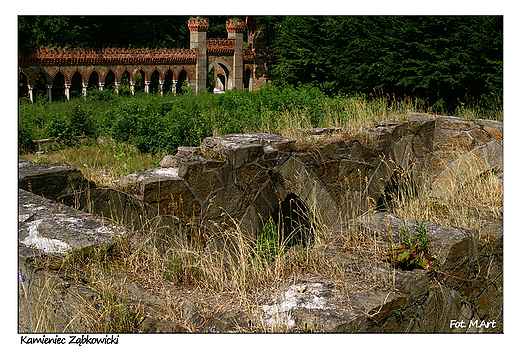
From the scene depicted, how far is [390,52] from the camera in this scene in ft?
46.2

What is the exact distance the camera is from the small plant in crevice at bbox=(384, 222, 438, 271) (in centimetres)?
362

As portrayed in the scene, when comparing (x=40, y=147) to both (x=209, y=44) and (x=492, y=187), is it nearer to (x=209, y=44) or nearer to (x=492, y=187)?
(x=492, y=187)

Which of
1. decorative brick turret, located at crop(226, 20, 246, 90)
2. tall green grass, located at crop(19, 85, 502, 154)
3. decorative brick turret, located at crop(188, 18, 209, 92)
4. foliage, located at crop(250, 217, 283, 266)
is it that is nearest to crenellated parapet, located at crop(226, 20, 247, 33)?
decorative brick turret, located at crop(226, 20, 246, 90)

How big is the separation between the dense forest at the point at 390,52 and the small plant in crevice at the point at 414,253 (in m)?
8.92

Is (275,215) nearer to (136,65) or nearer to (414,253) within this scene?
(414,253)

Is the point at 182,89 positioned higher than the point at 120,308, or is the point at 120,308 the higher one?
the point at 182,89

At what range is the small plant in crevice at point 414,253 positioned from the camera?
362 cm

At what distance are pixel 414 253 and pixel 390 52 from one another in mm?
11477

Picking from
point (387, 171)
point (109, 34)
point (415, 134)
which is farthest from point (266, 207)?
point (109, 34)

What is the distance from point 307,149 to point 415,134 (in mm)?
3022

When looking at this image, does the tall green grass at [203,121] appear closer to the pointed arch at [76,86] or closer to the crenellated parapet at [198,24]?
the pointed arch at [76,86]

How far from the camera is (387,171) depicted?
27.4ft

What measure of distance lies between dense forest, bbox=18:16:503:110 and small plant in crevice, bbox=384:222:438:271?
29.3ft

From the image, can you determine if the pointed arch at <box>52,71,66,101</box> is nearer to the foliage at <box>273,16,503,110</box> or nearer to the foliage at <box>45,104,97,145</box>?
the foliage at <box>45,104,97,145</box>
